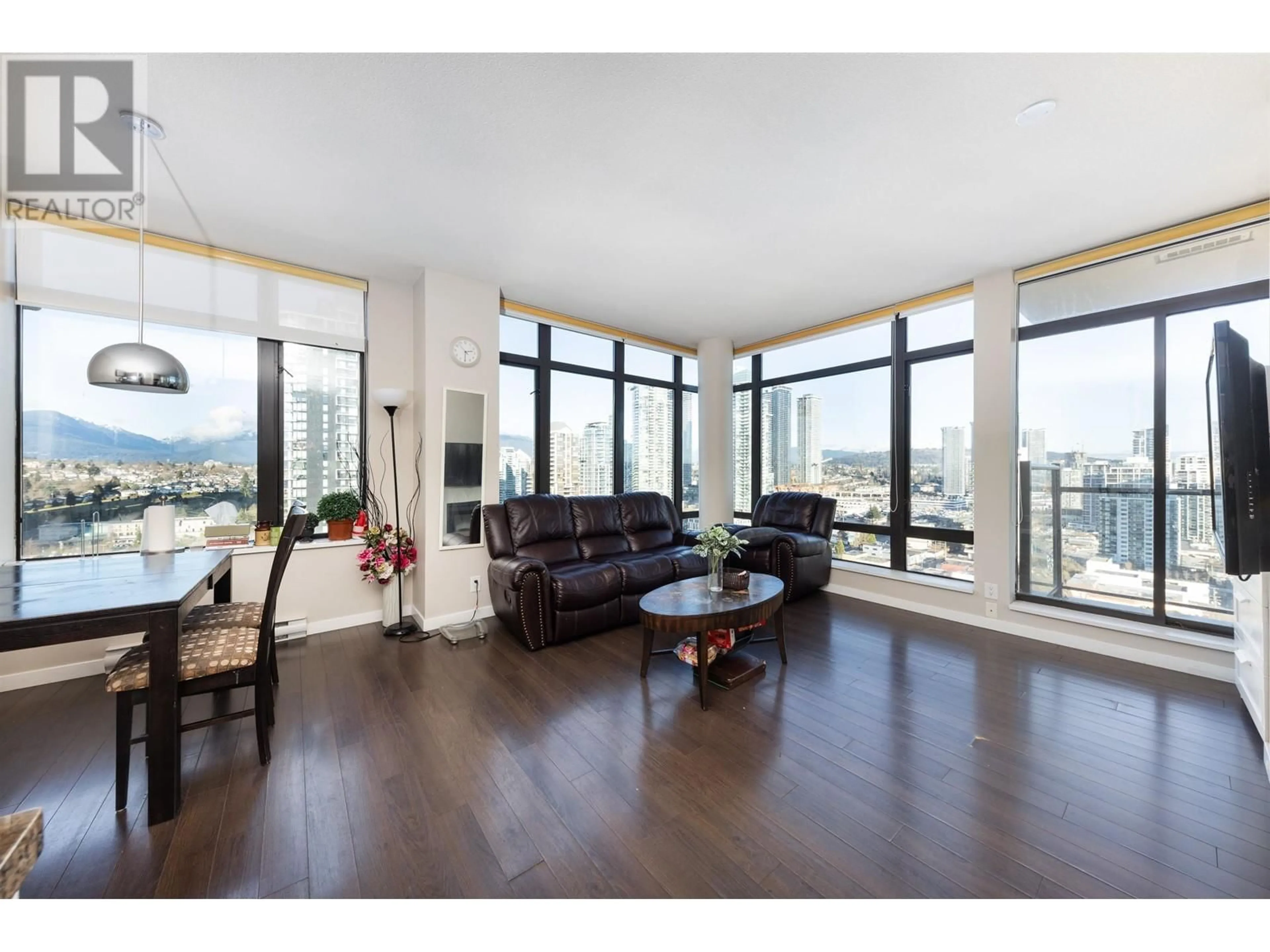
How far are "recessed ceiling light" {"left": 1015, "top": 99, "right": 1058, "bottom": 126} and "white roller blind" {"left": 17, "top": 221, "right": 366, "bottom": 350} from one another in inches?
164

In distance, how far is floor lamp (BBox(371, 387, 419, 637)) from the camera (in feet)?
10.5

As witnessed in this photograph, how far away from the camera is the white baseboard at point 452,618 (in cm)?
333

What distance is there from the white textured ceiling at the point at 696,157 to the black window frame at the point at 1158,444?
50 centimetres

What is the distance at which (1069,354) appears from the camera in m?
3.18

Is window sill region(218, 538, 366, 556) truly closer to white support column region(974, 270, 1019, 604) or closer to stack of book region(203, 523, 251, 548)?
stack of book region(203, 523, 251, 548)

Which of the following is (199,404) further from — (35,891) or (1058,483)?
(1058,483)

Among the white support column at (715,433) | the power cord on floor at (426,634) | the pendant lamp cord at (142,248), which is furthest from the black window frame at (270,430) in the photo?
the white support column at (715,433)

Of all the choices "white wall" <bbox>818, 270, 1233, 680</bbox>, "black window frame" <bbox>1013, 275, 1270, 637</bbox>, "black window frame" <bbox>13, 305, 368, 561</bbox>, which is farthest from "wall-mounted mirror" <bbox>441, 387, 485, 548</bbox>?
"black window frame" <bbox>1013, 275, 1270, 637</bbox>

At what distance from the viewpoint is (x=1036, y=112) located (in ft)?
5.87

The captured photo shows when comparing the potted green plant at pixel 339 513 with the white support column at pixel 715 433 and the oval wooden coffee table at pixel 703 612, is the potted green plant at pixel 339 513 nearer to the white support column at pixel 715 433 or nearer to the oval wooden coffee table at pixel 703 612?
the oval wooden coffee table at pixel 703 612

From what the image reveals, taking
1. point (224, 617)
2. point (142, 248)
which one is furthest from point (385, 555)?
point (142, 248)

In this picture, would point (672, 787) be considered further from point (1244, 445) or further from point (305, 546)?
point (305, 546)
